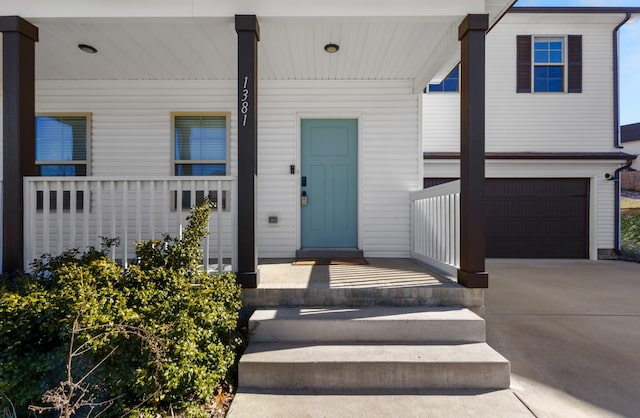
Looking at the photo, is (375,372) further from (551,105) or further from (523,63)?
(523,63)

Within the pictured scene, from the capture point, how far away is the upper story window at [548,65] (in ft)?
25.1

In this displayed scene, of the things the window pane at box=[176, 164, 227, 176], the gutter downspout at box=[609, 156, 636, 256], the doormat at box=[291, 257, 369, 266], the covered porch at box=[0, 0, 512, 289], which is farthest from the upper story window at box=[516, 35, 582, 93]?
the window pane at box=[176, 164, 227, 176]

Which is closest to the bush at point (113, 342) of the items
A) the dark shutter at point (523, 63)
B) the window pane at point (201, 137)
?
the window pane at point (201, 137)

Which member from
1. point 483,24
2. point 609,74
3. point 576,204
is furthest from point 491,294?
point 609,74

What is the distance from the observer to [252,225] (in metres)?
3.00

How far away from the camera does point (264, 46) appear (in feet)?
12.6

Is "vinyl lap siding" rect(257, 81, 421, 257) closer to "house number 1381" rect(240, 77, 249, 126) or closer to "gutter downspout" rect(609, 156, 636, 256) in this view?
"house number 1381" rect(240, 77, 249, 126)

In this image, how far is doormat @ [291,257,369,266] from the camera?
4.12 meters

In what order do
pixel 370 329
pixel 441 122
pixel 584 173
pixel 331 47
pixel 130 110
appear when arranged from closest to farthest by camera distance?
pixel 370 329, pixel 331 47, pixel 130 110, pixel 584 173, pixel 441 122

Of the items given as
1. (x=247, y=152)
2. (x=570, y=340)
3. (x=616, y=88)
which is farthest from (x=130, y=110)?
(x=616, y=88)

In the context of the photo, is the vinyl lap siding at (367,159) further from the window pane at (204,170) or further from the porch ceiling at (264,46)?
the window pane at (204,170)

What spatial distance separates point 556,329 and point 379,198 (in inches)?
97.1

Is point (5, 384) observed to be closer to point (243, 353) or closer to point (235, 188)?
point (243, 353)

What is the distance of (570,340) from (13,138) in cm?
532
